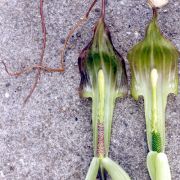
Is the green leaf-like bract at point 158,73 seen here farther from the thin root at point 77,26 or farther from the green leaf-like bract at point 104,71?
Result: the thin root at point 77,26

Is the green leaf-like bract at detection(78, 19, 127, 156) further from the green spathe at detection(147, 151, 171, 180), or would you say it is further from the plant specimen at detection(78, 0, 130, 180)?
the green spathe at detection(147, 151, 171, 180)

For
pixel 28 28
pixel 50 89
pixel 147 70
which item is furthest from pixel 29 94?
pixel 147 70

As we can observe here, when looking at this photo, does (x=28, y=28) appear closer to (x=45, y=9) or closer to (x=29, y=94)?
(x=45, y=9)

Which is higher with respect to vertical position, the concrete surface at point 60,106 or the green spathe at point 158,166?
the concrete surface at point 60,106

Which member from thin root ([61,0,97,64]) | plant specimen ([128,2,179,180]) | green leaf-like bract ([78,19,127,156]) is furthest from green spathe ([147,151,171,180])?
thin root ([61,0,97,64])

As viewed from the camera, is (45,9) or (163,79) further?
(45,9)

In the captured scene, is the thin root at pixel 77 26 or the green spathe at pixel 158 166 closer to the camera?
the green spathe at pixel 158 166

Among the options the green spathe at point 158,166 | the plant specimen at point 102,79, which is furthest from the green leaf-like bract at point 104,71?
the green spathe at point 158,166
